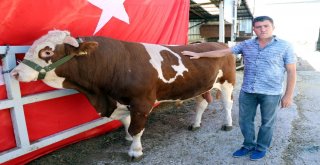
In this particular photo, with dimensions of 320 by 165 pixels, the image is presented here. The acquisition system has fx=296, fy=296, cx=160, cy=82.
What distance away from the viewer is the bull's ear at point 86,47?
114 inches

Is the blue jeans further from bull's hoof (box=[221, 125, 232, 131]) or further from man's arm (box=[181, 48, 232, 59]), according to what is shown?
bull's hoof (box=[221, 125, 232, 131])

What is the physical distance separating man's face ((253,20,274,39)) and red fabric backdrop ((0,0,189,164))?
199cm

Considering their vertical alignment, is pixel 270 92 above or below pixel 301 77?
above

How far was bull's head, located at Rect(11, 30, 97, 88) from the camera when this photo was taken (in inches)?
107

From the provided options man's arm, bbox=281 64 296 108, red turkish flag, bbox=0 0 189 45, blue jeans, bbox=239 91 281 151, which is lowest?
blue jeans, bbox=239 91 281 151

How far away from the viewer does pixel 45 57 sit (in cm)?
282

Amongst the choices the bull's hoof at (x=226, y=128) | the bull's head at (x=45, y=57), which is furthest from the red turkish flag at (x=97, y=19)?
the bull's hoof at (x=226, y=128)

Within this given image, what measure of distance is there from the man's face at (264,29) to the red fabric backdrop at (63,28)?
199 cm

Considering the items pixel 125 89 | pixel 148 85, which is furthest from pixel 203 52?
pixel 125 89

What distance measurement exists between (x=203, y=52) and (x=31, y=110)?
7.51 feet

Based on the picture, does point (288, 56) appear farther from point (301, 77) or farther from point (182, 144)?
point (301, 77)

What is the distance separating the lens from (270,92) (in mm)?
3154

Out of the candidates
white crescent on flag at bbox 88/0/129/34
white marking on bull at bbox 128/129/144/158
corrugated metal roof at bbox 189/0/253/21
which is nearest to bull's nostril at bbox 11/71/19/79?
A: white crescent on flag at bbox 88/0/129/34

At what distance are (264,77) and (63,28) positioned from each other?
2.33 m
